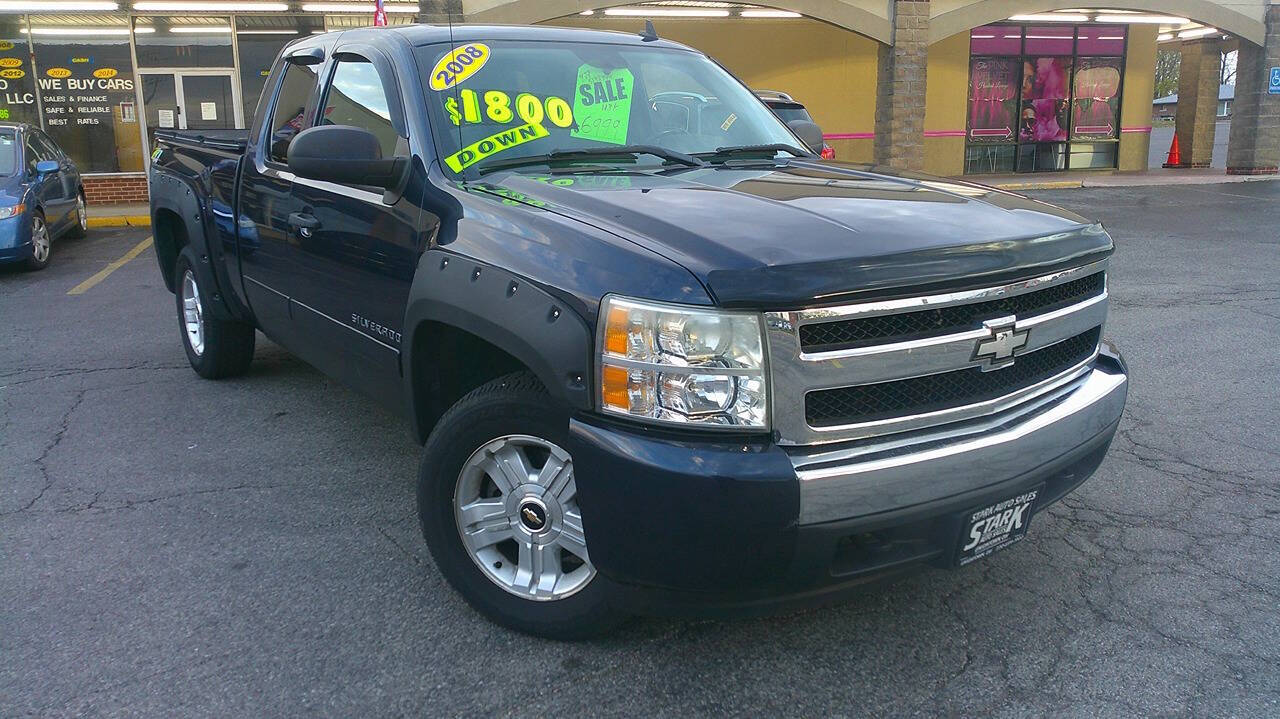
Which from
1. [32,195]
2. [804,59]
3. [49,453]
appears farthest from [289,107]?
[804,59]

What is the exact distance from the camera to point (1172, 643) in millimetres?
3033

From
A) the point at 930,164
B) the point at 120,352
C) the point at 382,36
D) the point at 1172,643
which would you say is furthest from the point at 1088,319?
the point at 930,164

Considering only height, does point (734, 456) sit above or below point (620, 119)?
below

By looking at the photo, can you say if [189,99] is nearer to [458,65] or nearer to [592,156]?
[458,65]

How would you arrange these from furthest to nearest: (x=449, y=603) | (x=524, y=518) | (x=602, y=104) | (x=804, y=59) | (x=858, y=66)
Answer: (x=858, y=66) < (x=804, y=59) < (x=602, y=104) < (x=449, y=603) < (x=524, y=518)

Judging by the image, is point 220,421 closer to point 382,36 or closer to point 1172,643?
point 382,36

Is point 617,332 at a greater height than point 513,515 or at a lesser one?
greater

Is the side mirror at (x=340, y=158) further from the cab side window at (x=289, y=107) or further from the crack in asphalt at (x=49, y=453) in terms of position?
the crack in asphalt at (x=49, y=453)

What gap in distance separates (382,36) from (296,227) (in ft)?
2.80

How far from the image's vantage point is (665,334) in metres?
2.46

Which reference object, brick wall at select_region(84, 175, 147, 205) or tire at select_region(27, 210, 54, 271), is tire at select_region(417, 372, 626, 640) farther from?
brick wall at select_region(84, 175, 147, 205)

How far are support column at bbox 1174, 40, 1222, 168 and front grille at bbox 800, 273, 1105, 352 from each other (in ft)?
80.1

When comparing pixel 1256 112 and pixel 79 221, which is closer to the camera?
pixel 79 221

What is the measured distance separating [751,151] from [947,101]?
19665mm
